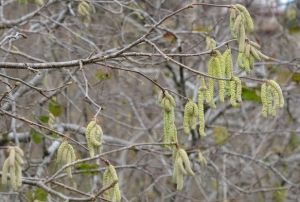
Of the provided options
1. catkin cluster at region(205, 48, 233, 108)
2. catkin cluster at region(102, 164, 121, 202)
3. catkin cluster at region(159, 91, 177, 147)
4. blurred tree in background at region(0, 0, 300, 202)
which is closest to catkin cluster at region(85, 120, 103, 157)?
catkin cluster at region(102, 164, 121, 202)

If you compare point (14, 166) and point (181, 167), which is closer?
point (14, 166)

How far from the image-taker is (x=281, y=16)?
654 cm

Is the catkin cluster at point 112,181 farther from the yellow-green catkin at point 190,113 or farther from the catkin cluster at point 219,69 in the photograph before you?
the catkin cluster at point 219,69

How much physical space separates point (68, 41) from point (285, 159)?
221 cm

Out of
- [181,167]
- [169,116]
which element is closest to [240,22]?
[169,116]

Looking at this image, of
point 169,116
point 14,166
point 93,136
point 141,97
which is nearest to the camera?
point 14,166

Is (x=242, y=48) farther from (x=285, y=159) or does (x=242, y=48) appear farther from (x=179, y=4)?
(x=285, y=159)

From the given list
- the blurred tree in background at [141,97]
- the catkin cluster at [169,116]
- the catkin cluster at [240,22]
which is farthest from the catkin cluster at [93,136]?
the blurred tree in background at [141,97]

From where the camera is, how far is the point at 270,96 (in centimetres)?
248

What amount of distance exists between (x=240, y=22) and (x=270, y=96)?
30 cm

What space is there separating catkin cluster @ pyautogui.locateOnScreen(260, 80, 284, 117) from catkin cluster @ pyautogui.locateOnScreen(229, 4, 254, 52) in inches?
7.1

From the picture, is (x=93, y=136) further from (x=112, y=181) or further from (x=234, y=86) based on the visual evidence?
(x=234, y=86)

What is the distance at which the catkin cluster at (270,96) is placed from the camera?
244cm

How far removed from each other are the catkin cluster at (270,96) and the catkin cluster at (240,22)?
0.18 meters
